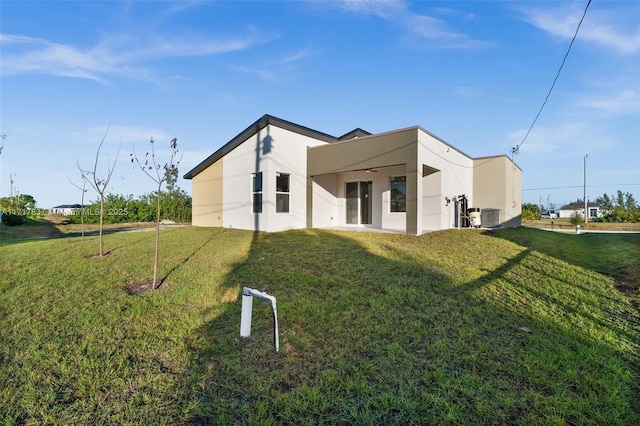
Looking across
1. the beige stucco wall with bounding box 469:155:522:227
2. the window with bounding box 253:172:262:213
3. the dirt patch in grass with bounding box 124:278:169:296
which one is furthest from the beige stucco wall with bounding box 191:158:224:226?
the beige stucco wall with bounding box 469:155:522:227

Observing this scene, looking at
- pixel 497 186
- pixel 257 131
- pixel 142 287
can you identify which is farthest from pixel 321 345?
pixel 497 186

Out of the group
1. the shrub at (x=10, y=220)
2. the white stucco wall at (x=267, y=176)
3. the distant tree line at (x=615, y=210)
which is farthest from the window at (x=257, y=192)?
the distant tree line at (x=615, y=210)

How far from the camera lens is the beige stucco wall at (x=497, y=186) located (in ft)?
46.9

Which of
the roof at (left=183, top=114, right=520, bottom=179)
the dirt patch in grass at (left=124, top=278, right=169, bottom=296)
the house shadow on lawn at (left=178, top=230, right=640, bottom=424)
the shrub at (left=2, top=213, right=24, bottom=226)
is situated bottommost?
the house shadow on lawn at (left=178, top=230, right=640, bottom=424)

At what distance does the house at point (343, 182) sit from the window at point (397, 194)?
40 mm

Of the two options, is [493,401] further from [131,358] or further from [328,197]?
[328,197]

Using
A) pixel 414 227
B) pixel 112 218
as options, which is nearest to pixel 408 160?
pixel 414 227

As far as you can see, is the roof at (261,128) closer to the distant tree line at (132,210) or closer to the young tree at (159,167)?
the young tree at (159,167)

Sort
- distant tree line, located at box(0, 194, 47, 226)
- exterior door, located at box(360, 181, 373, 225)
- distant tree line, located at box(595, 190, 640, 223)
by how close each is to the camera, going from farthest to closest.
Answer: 1. distant tree line, located at box(595, 190, 640, 223)
2. distant tree line, located at box(0, 194, 47, 226)
3. exterior door, located at box(360, 181, 373, 225)

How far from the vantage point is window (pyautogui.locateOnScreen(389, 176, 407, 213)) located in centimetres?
1159

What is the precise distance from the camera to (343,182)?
1327 centimetres

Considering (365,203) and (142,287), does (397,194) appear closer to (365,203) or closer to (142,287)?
(365,203)

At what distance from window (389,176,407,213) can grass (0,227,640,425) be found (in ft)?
19.3

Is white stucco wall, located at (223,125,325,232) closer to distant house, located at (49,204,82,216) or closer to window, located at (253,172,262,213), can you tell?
window, located at (253,172,262,213)
